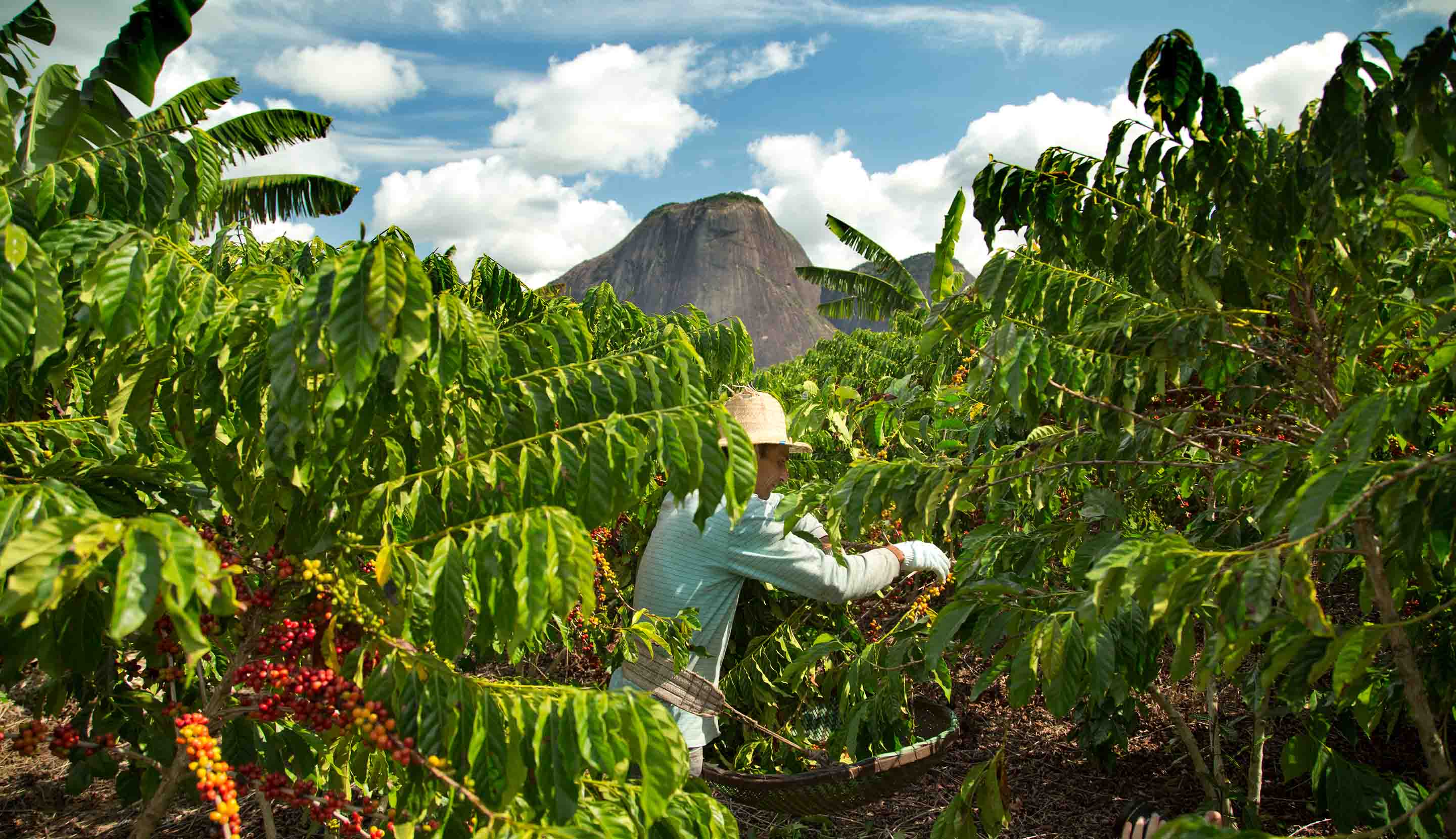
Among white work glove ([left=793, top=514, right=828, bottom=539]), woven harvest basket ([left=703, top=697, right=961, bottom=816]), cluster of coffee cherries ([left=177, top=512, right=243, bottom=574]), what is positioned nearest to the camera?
cluster of coffee cherries ([left=177, top=512, right=243, bottom=574])

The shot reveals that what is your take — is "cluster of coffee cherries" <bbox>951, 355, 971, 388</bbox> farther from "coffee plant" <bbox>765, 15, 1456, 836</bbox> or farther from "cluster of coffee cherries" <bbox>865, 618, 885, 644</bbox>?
"coffee plant" <bbox>765, 15, 1456, 836</bbox>

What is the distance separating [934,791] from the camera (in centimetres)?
354

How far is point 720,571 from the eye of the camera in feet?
9.43

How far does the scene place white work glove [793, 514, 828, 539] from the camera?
2.96 metres

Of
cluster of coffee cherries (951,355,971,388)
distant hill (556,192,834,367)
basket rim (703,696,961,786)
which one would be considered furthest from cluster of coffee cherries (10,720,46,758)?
distant hill (556,192,834,367)

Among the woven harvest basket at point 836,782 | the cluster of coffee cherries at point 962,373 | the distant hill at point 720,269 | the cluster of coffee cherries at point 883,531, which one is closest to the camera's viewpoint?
the woven harvest basket at point 836,782

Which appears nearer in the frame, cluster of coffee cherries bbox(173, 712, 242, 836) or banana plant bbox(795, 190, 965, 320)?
cluster of coffee cherries bbox(173, 712, 242, 836)

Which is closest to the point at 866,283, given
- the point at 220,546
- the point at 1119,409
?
the point at 1119,409

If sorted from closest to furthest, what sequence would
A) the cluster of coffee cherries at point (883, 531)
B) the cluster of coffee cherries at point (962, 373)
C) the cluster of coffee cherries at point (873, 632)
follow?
the cluster of coffee cherries at point (873, 632) < the cluster of coffee cherries at point (883, 531) < the cluster of coffee cherries at point (962, 373)

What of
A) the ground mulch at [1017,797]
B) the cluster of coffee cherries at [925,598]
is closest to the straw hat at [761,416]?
the cluster of coffee cherries at [925,598]

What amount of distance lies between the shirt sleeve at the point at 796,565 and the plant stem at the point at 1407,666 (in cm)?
139

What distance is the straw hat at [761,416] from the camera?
2.89 meters

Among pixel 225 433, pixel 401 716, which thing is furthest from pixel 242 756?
pixel 401 716

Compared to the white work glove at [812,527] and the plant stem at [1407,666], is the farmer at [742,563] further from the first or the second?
the plant stem at [1407,666]
